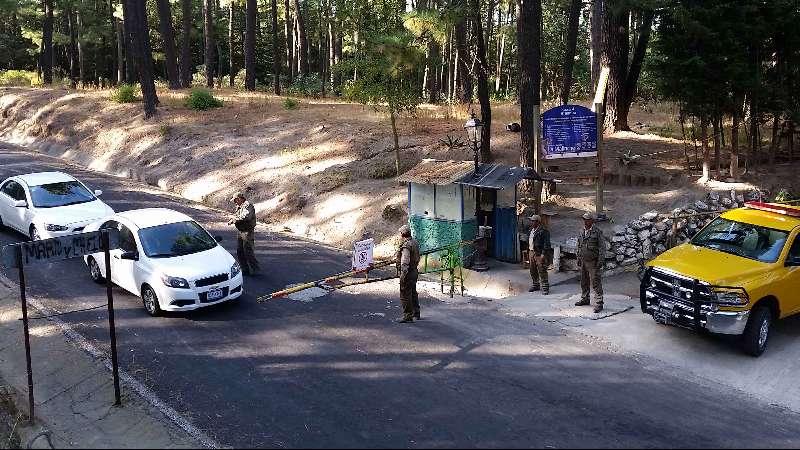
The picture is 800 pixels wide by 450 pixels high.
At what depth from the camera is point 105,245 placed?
8953 mm

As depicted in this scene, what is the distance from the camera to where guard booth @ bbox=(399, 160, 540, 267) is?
14.9 metres

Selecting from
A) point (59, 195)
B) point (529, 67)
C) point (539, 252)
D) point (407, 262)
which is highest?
point (529, 67)

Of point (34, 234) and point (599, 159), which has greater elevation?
point (599, 159)

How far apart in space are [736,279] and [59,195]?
14.3 metres

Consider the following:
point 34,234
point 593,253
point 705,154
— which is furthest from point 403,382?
point 705,154

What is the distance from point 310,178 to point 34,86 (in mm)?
29808

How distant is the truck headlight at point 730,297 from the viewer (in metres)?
10.3

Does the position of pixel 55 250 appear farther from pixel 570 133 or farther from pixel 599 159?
pixel 599 159

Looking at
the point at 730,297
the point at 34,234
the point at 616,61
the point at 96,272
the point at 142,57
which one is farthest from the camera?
the point at 142,57

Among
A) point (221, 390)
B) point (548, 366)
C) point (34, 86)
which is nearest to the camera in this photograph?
point (221, 390)

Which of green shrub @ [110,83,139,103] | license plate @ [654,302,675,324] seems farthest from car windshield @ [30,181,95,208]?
green shrub @ [110,83,139,103]

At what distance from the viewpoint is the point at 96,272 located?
13.8 metres

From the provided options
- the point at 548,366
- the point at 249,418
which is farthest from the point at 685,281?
the point at 249,418

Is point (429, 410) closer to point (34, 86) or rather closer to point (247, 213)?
point (247, 213)
